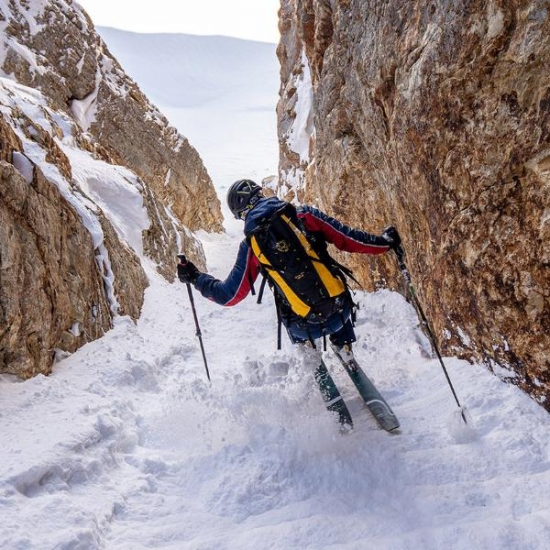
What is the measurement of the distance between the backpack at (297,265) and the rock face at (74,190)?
4.09 metres

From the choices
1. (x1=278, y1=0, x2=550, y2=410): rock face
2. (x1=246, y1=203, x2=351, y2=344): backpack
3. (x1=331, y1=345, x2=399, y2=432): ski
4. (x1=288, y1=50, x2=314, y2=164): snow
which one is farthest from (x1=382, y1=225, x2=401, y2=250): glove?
(x1=288, y1=50, x2=314, y2=164): snow

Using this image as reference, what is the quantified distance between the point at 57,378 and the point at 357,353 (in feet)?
14.9

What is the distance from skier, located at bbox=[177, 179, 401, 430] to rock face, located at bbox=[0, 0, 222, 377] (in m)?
3.43

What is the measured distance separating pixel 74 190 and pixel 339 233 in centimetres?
803

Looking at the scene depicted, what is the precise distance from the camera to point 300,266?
13.0 ft

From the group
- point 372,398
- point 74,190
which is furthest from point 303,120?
point 372,398

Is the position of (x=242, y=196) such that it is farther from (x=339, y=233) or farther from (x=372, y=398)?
(x=372, y=398)

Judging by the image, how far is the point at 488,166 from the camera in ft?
13.2

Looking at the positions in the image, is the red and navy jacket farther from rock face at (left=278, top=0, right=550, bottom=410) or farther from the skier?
rock face at (left=278, top=0, right=550, bottom=410)

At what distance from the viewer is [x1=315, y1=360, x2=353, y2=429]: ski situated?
164 inches

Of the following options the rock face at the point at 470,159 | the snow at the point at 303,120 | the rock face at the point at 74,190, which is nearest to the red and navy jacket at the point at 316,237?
the rock face at the point at 470,159

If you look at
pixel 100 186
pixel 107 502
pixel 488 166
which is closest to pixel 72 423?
pixel 107 502

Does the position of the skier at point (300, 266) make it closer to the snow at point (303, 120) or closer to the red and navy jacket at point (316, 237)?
the red and navy jacket at point (316, 237)

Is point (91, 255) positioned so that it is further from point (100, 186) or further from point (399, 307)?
point (399, 307)
